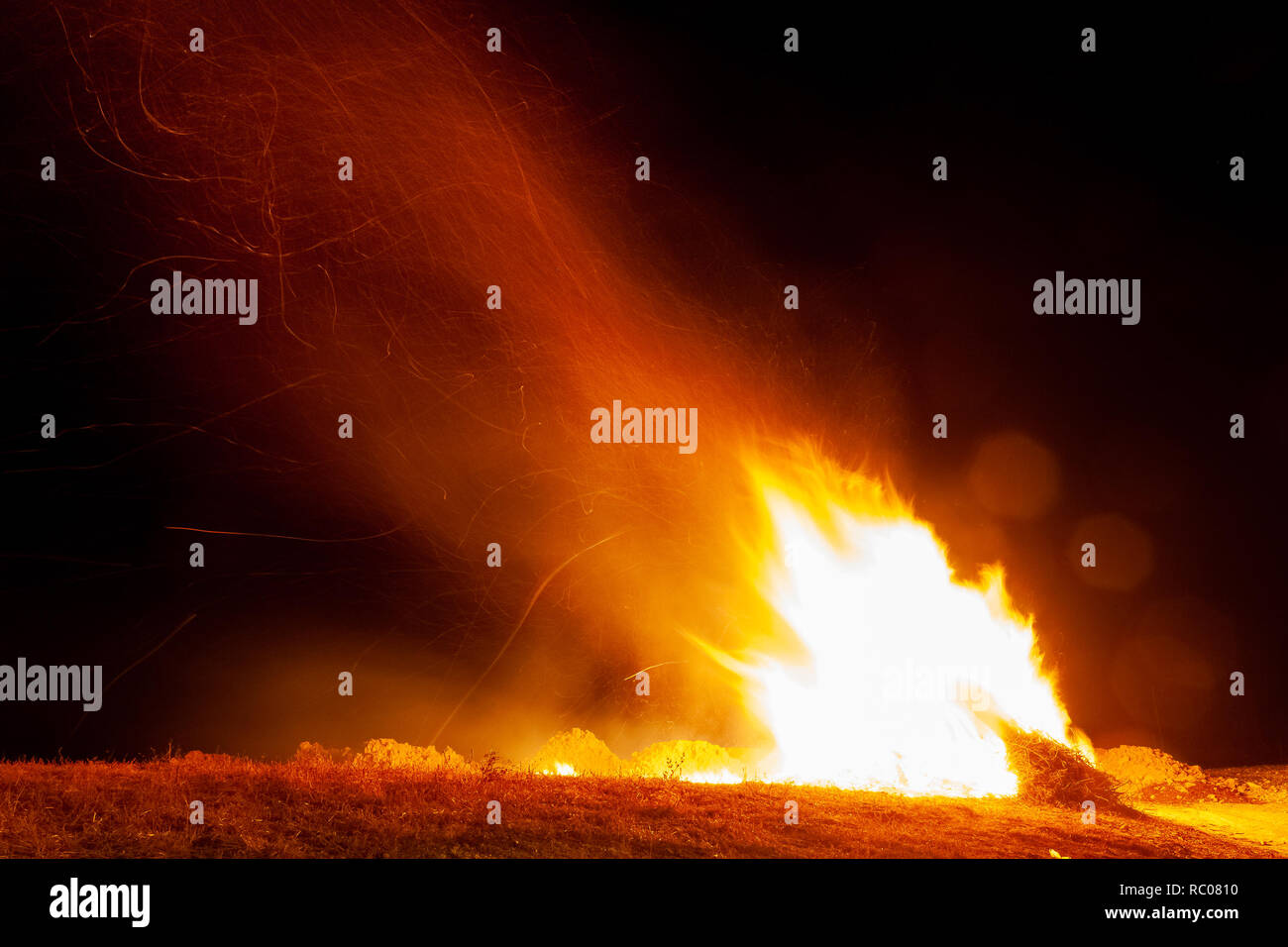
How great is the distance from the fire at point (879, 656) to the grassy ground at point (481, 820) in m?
1.97

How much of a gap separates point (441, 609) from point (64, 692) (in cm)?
712

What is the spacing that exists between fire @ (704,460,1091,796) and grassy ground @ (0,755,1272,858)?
1.97m

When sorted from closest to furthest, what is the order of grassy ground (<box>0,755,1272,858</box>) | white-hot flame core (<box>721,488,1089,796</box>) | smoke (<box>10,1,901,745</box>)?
grassy ground (<box>0,755,1272,858</box>) < white-hot flame core (<box>721,488,1089,796</box>) < smoke (<box>10,1,901,745</box>)

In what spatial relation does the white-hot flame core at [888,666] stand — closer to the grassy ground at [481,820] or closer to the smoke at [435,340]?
the smoke at [435,340]

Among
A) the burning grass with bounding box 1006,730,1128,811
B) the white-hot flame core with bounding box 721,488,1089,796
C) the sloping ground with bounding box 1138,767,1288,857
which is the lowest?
the sloping ground with bounding box 1138,767,1288,857

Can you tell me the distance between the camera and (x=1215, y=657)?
22547mm

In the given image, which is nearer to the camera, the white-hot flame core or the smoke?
the white-hot flame core

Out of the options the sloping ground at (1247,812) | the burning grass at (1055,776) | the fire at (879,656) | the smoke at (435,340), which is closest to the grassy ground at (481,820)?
the sloping ground at (1247,812)

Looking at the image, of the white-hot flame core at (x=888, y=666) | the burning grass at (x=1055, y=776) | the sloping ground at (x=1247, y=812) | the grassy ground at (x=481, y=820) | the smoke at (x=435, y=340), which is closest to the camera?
the grassy ground at (x=481, y=820)

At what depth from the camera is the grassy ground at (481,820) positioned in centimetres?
988

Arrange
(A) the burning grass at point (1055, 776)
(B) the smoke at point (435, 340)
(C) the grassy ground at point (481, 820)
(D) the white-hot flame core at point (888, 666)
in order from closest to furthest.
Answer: (C) the grassy ground at point (481, 820) → (A) the burning grass at point (1055, 776) → (D) the white-hot flame core at point (888, 666) → (B) the smoke at point (435, 340)

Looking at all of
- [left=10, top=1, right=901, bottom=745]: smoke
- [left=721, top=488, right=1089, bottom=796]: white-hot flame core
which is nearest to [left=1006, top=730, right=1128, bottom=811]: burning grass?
[left=721, top=488, right=1089, bottom=796]: white-hot flame core

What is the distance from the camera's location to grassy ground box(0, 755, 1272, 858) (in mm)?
9875

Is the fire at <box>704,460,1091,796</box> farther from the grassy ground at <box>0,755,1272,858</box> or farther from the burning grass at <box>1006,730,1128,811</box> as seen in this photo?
the grassy ground at <box>0,755,1272,858</box>
